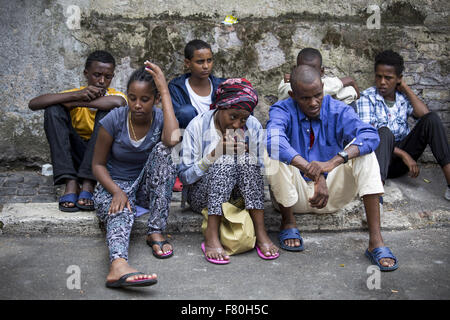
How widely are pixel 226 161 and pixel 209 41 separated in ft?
6.70

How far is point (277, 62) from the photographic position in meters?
4.77

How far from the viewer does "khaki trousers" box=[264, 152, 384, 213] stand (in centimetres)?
302

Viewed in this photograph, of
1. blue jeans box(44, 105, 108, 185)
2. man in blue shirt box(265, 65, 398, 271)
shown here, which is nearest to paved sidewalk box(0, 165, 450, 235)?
man in blue shirt box(265, 65, 398, 271)

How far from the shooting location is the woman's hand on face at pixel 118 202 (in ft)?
10.0

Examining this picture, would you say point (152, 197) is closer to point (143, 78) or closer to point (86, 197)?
point (86, 197)

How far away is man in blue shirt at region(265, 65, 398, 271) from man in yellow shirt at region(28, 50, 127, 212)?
1.38 metres

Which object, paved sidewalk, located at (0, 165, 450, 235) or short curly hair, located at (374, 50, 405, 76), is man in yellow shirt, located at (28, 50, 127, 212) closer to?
paved sidewalk, located at (0, 165, 450, 235)

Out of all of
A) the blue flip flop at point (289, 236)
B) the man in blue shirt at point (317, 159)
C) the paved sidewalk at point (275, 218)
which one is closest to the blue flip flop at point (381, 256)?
the man in blue shirt at point (317, 159)

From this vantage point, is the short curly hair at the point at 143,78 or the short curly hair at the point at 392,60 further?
the short curly hair at the point at 392,60

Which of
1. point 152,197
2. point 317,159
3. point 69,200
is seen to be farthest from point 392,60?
point 69,200

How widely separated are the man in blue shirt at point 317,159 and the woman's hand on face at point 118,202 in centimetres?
97

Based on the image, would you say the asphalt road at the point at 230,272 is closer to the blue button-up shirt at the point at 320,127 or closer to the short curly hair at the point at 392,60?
the blue button-up shirt at the point at 320,127
